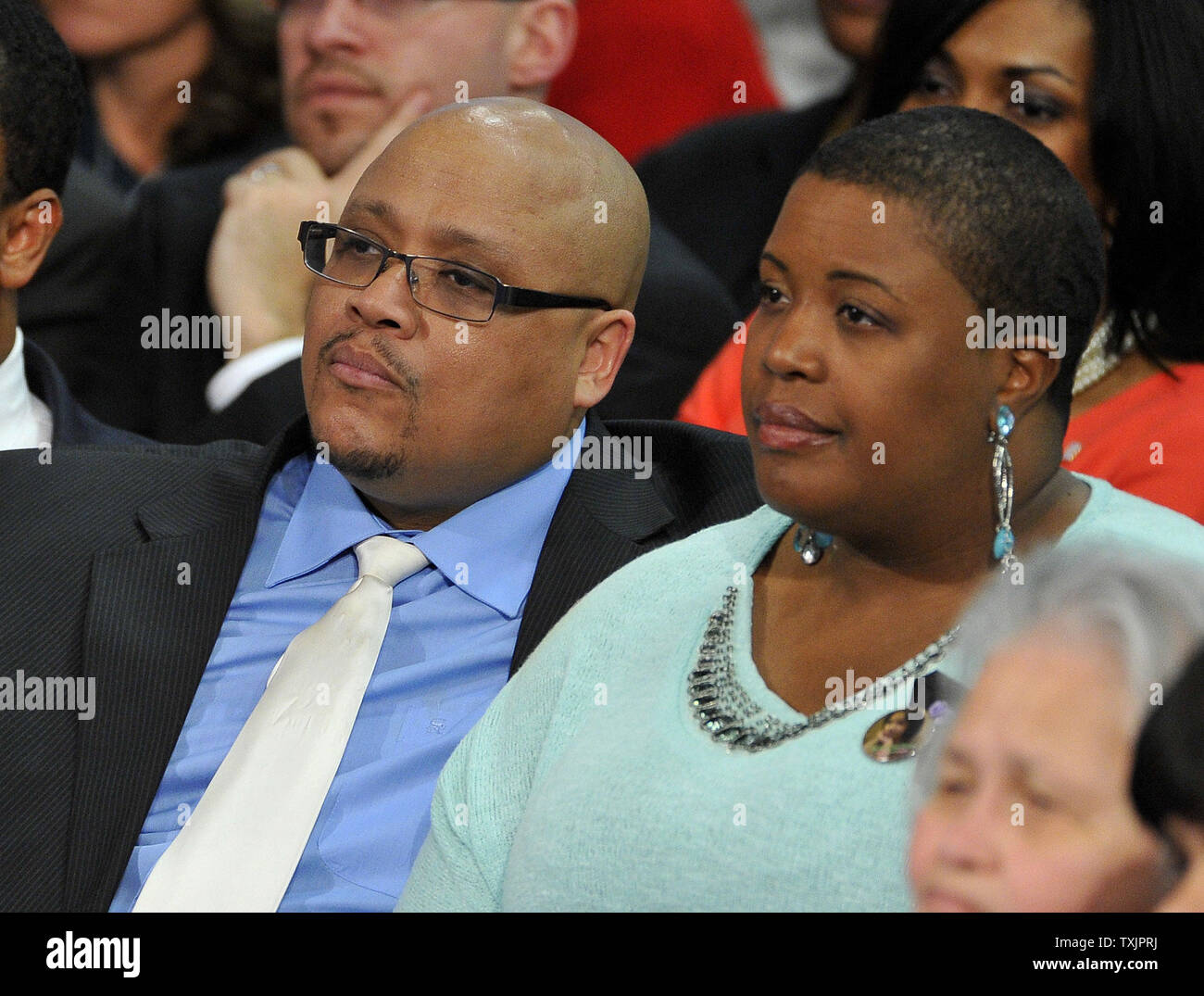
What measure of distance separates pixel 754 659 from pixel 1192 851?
47 cm

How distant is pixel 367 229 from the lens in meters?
1.65

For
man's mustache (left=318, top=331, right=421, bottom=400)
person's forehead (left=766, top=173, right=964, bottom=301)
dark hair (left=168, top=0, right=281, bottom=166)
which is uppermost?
person's forehead (left=766, top=173, right=964, bottom=301)

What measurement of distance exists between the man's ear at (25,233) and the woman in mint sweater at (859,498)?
1.00 metres

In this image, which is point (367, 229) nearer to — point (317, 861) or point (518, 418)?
point (518, 418)

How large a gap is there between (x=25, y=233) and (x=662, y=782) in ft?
3.72

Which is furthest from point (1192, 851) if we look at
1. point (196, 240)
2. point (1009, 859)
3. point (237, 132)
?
point (237, 132)

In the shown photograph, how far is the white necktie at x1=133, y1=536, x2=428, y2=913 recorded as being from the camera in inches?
57.5

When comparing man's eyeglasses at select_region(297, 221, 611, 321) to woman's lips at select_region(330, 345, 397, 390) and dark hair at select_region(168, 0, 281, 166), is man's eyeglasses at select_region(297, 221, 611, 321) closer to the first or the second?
woman's lips at select_region(330, 345, 397, 390)

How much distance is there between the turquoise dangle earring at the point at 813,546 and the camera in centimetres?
129

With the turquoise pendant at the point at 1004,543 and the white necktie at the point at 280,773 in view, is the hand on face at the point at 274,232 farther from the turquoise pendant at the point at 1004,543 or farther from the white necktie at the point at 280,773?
the turquoise pendant at the point at 1004,543

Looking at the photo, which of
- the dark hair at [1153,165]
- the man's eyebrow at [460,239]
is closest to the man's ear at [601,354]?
the man's eyebrow at [460,239]

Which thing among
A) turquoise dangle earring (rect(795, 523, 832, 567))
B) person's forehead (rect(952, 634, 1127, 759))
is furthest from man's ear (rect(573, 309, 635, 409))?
person's forehead (rect(952, 634, 1127, 759))
